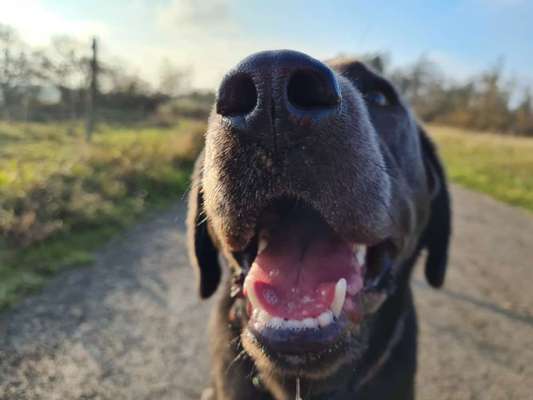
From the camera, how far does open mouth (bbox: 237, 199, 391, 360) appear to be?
1.81 m

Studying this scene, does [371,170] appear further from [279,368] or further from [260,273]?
[279,368]

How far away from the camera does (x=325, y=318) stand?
6.10 ft

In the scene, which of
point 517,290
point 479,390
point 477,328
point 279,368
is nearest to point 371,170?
point 279,368

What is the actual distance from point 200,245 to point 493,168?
749 inches

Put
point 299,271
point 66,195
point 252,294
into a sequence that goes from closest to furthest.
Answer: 1. point 252,294
2. point 299,271
3. point 66,195

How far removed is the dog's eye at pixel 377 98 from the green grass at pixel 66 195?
3364 mm

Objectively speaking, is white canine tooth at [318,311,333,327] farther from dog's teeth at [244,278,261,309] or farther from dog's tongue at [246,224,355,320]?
dog's teeth at [244,278,261,309]

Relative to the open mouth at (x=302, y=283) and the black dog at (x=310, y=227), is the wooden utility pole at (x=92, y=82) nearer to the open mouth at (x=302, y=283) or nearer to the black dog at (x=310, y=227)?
the black dog at (x=310, y=227)

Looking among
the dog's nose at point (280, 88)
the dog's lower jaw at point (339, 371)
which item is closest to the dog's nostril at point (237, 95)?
the dog's nose at point (280, 88)

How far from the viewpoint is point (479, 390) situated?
3695 millimetres

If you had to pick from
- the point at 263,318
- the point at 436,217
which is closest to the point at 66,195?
the point at 436,217

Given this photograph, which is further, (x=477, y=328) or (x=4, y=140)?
(x=4, y=140)

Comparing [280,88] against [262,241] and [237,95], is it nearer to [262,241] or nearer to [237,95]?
[237,95]

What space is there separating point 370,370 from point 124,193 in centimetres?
646
